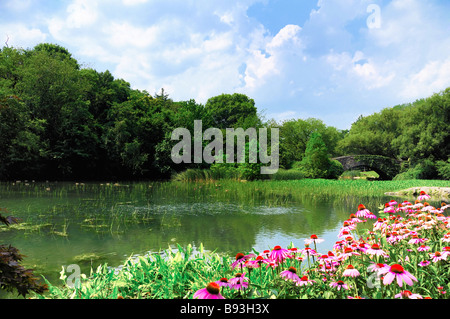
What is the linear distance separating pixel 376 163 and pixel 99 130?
2248cm

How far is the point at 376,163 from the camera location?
25625mm

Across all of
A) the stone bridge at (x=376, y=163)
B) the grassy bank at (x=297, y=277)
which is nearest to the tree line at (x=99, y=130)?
the stone bridge at (x=376, y=163)

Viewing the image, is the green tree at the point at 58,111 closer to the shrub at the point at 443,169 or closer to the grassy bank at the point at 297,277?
the grassy bank at the point at 297,277

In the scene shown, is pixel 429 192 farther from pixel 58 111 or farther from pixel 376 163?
pixel 58 111

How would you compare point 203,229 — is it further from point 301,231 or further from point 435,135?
point 435,135

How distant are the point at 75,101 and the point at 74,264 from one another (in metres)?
18.5

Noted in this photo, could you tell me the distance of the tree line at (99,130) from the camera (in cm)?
1839

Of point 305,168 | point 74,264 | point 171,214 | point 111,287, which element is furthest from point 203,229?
point 305,168

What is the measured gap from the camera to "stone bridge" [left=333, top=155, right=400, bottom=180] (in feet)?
83.0

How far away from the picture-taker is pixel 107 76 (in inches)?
934

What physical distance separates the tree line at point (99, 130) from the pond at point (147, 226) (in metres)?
9.22

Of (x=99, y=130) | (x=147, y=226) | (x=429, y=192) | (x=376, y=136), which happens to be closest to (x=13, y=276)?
(x=147, y=226)

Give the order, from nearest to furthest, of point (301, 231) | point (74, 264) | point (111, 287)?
point (111, 287)
point (74, 264)
point (301, 231)

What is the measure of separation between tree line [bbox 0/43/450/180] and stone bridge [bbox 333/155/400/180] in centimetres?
91
